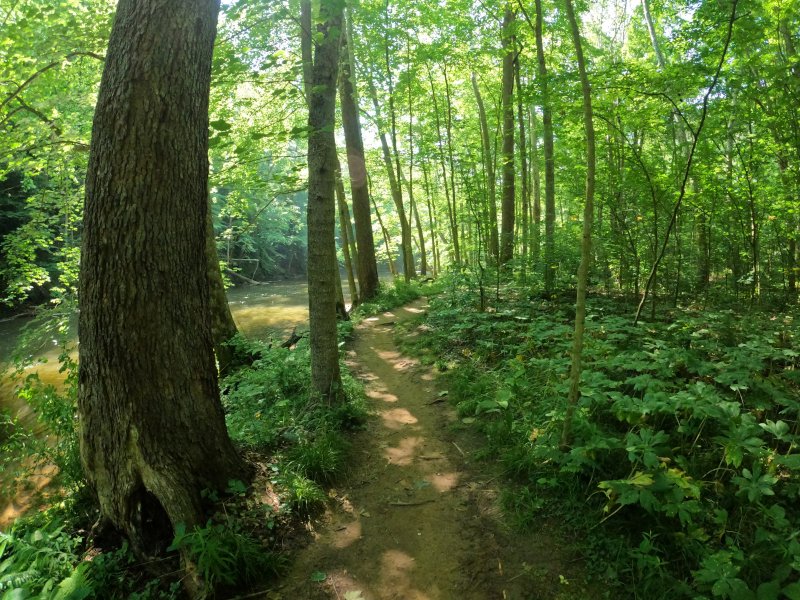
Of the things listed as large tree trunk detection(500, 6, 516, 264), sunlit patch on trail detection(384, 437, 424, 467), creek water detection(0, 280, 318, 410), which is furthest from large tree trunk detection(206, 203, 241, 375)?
large tree trunk detection(500, 6, 516, 264)

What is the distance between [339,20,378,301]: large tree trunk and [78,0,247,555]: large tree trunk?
8.57m

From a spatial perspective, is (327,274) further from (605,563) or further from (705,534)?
(705,534)

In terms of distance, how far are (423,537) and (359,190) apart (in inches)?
389

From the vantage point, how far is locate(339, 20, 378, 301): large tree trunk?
36.6 ft

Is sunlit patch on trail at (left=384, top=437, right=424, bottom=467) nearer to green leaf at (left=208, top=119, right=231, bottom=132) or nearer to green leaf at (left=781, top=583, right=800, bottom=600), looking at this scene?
green leaf at (left=781, top=583, right=800, bottom=600)

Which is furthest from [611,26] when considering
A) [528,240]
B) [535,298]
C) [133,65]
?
[133,65]

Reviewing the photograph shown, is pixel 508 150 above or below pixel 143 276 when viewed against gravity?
above

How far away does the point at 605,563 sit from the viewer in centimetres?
256

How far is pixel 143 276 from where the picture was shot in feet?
9.07

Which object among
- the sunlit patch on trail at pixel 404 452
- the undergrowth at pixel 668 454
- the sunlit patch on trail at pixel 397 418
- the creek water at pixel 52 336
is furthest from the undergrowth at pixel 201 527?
the undergrowth at pixel 668 454

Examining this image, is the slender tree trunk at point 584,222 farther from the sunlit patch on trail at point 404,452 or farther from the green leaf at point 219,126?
the green leaf at point 219,126

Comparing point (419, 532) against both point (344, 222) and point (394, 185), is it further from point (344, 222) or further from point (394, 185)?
point (394, 185)

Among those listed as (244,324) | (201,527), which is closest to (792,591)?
(201,527)

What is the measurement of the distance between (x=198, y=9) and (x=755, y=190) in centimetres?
760
